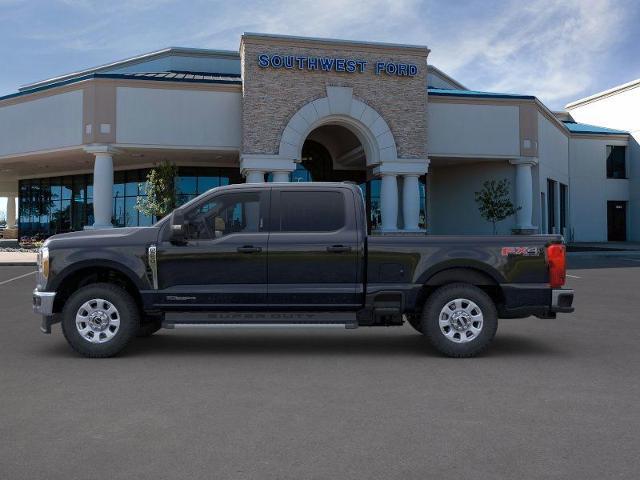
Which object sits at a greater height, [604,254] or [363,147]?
[363,147]

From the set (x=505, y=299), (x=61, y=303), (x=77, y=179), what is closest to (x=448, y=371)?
(x=505, y=299)

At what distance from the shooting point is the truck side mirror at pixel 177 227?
290 inches

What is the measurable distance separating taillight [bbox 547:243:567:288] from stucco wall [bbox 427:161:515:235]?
89.7 feet

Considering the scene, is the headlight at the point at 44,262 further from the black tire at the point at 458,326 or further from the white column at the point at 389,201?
the white column at the point at 389,201

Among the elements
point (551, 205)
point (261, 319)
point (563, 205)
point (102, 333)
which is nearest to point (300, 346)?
point (261, 319)

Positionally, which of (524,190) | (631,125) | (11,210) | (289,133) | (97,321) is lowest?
(97,321)

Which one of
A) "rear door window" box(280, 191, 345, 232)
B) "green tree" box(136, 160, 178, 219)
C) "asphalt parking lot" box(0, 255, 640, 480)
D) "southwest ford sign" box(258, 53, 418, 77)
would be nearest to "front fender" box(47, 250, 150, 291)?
"asphalt parking lot" box(0, 255, 640, 480)

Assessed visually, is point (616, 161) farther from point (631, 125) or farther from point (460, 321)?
point (460, 321)

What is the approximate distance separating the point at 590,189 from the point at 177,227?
142 ft

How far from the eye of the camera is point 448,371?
6.72 meters

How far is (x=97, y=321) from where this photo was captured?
7473mm

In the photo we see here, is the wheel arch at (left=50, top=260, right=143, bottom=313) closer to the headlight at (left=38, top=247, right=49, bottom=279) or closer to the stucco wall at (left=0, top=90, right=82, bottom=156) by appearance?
the headlight at (left=38, top=247, right=49, bottom=279)

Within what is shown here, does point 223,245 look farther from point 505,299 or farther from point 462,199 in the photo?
point 462,199

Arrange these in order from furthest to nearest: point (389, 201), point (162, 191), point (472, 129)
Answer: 1. point (472, 129)
2. point (162, 191)
3. point (389, 201)
